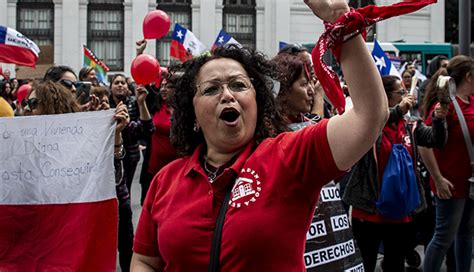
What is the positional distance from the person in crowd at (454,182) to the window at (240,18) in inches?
1090

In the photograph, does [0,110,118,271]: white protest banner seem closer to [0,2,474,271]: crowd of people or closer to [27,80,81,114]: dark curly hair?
[27,80,81,114]: dark curly hair

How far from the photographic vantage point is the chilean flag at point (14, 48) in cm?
663

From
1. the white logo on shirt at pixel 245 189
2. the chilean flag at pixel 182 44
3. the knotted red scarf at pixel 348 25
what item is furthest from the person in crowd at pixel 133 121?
the chilean flag at pixel 182 44

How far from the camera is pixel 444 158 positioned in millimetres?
4836

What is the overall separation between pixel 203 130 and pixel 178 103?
23 centimetres

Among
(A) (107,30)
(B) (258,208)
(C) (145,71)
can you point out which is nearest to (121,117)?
(B) (258,208)

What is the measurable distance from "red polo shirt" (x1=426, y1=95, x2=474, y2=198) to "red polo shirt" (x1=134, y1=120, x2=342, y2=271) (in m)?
3.10

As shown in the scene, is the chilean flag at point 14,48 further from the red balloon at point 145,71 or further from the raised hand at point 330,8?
the raised hand at point 330,8

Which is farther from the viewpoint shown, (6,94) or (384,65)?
(6,94)

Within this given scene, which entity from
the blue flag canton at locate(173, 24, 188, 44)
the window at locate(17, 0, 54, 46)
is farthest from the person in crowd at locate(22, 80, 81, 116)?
the window at locate(17, 0, 54, 46)

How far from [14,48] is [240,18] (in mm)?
26220

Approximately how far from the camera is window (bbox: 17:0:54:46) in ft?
102

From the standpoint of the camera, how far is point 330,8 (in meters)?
1.67

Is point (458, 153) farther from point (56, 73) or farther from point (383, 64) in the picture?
point (56, 73)
